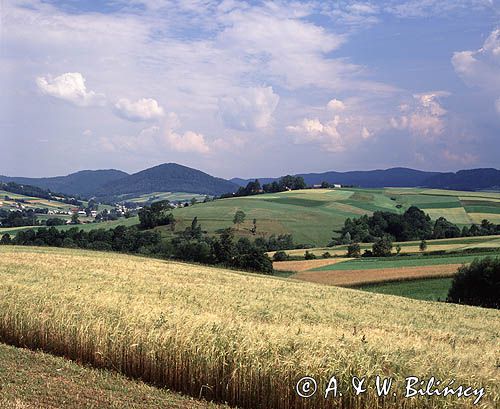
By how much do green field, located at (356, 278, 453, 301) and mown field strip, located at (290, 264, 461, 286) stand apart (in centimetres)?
80

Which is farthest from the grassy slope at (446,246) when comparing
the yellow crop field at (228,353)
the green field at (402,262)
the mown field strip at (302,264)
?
the yellow crop field at (228,353)

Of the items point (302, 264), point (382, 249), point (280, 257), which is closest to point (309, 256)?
point (280, 257)

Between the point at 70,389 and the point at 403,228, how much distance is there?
11687 centimetres

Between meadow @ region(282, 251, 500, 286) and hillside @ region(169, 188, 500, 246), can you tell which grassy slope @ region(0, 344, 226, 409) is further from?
hillside @ region(169, 188, 500, 246)

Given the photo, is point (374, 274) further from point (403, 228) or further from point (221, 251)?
point (403, 228)

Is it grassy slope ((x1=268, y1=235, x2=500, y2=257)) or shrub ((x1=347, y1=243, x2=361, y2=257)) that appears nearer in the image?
grassy slope ((x1=268, y1=235, x2=500, y2=257))

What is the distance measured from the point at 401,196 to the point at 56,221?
388 ft

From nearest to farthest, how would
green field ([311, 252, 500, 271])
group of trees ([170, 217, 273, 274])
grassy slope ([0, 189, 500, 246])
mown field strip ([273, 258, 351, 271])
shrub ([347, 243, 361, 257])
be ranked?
green field ([311, 252, 500, 271]) → group of trees ([170, 217, 273, 274]) → mown field strip ([273, 258, 351, 271]) → shrub ([347, 243, 361, 257]) → grassy slope ([0, 189, 500, 246])

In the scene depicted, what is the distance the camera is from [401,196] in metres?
177

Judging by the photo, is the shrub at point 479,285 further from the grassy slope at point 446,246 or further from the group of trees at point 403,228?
the group of trees at point 403,228

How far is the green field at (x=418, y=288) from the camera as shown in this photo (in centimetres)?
4999

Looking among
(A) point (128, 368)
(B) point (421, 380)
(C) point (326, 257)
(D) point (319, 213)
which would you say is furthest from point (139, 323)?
(D) point (319, 213)

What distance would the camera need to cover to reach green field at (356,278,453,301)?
4999 cm

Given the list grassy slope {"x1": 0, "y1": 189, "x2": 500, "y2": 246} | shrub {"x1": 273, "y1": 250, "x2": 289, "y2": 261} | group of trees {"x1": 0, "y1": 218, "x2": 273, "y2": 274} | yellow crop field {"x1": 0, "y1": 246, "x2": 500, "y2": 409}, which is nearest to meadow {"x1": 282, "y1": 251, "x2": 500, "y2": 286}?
shrub {"x1": 273, "y1": 250, "x2": 289, "y2": 261}
